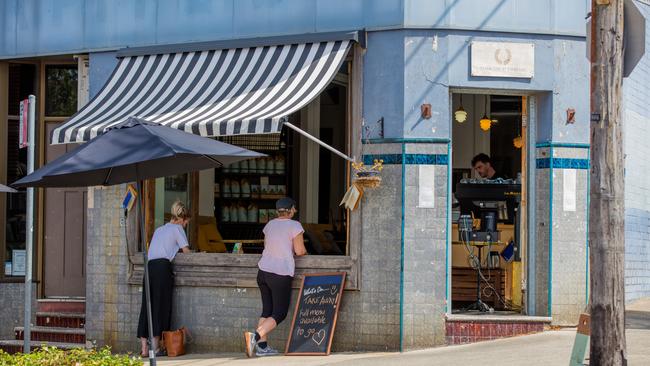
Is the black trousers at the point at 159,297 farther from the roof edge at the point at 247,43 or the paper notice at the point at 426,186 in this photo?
the paper notice at the point at 426,186

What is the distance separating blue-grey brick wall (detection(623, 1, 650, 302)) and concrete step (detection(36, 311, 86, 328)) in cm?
688

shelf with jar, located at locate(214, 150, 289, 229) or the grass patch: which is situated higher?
shelf with jar, located at locate(214, 150, 289, 229)

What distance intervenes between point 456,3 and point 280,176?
5.03m

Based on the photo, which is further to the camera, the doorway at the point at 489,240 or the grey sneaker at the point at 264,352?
the doorway at the point at 489,240

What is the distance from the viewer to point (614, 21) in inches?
344

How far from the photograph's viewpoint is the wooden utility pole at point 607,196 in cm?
858

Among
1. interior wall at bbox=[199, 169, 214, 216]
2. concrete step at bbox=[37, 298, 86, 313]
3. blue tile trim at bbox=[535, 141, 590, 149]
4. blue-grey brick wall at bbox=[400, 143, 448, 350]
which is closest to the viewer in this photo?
blue-grey brick wall at bbox=[400, 143, 448, 350]

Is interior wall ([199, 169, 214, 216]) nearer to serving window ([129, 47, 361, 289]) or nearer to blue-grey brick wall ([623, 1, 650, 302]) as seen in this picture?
serving window ([129, 47, 361, 289])

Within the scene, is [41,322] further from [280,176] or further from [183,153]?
[183,153]

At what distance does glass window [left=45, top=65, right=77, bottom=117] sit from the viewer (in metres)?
15.7

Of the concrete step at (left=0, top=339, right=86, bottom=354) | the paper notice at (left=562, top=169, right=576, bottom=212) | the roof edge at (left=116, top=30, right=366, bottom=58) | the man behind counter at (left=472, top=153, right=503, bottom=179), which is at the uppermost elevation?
the roof edge at (left=116, top=30, right=366, bottom=58)

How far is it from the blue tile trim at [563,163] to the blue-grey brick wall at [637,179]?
160cm

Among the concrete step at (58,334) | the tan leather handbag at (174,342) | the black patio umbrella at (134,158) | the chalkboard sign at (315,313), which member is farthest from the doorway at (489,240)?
the concrete step at (58,334)

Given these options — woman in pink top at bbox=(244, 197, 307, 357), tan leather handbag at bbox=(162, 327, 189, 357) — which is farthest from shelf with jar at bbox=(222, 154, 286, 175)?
woman in pink top at bbox=(244, 197, 307, 357)
